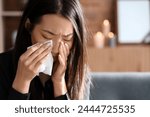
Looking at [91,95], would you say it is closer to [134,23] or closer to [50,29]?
[50,29]

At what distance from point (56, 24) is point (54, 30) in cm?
1

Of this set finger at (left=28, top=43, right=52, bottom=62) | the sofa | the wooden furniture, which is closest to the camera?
finger at (left=28, top=43, right=52, bottom=62)

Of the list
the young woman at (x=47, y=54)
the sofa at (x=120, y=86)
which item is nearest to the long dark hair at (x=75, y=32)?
the young woman at (x=47, y=54)

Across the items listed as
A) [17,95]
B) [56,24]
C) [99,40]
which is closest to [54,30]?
[56,24]

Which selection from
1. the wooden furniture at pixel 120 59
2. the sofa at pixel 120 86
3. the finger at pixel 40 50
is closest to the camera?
the finger at pixel 40 50

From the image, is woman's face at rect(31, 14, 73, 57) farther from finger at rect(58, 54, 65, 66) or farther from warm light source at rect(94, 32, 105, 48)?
warm light source at rect(94, 32, 105, 48)

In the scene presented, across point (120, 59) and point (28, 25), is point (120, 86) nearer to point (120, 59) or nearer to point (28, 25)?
point (28, 25)

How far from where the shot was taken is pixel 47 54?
2.22 feet

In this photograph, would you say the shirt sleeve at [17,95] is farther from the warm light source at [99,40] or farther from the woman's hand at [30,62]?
the warm light source at [99,40]

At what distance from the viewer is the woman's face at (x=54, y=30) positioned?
27.4 inches

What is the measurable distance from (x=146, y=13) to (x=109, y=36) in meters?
0.25

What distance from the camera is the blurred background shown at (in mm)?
1857

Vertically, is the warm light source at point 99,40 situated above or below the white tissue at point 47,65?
below

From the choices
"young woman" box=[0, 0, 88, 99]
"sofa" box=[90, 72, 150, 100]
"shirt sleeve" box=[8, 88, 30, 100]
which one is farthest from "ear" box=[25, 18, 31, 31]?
"sofa" box=[90, 72, 150, 100]
